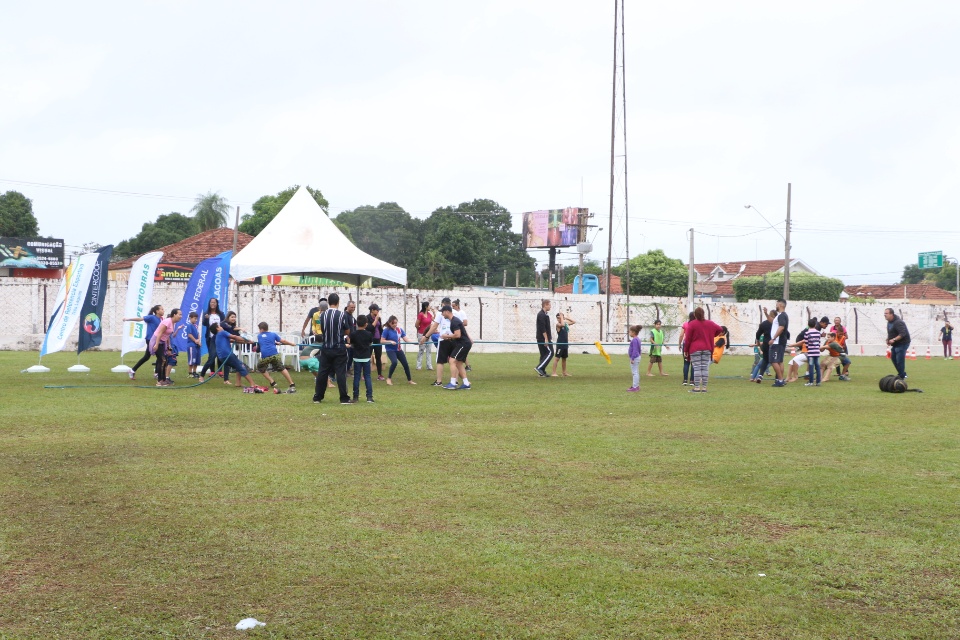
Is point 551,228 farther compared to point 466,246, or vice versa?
point 466,246

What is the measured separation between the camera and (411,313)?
36.2m

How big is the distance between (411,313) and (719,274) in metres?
65.6

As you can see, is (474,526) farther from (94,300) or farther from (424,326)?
(94,300)

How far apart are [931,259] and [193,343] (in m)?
75.0

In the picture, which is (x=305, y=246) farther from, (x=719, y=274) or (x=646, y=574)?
(x=719, y=274)

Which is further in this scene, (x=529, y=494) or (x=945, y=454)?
(x=945, y=454)

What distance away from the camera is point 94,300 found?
789 inches

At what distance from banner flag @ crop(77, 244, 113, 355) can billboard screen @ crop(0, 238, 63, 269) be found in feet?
140

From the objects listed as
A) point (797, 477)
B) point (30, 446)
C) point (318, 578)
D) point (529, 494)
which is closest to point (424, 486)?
point (529, 494)

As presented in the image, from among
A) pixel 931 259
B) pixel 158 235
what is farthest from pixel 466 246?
pixel 931 259

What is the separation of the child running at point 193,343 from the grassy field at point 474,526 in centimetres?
519

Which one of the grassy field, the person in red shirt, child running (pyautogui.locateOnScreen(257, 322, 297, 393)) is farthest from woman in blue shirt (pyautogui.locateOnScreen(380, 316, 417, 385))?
the grassy field

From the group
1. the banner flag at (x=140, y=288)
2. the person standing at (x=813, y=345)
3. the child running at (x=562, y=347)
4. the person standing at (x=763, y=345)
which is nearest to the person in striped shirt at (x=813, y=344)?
the person standing at (x=813, y=345)

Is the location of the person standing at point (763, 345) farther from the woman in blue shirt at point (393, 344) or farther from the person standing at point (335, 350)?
the person standing at point (335, 350)
